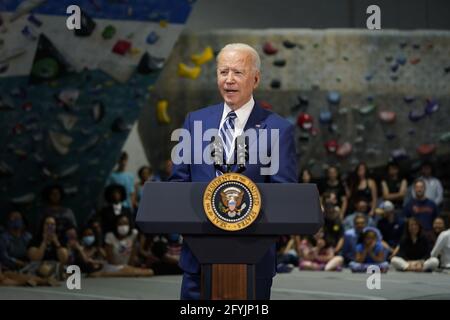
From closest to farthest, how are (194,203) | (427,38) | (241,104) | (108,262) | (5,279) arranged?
(194,203), (241,104), (5,279), (108,262), (427,38)

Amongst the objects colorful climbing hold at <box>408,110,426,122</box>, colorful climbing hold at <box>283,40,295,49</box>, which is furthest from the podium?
colorful climbing hold at <box>408,110,426,122</box>

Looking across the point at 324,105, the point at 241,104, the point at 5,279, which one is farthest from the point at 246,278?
the point at 324,105

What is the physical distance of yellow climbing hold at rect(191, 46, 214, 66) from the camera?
12586 millimetres

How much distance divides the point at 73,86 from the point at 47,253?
2.22 m

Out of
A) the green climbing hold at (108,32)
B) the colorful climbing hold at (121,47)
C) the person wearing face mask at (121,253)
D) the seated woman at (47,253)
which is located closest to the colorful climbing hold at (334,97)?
the colorful climbing hold at (121,47)

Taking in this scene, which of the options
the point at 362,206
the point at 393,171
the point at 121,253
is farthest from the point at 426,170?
the point at 121,253

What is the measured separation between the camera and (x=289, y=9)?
13000 mm

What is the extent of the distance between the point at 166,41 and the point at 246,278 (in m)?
8.56

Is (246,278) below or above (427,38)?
below

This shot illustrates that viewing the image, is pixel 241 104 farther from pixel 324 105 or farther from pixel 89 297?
pixel 324 105

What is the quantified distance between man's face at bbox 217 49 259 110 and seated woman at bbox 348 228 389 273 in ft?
24.4

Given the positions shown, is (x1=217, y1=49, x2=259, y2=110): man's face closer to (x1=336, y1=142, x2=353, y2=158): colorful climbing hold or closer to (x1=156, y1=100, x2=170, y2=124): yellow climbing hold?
(x1=156, y1=100, x2=170, y2=124): yellow climbing hold

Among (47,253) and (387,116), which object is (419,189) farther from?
(47,253)
